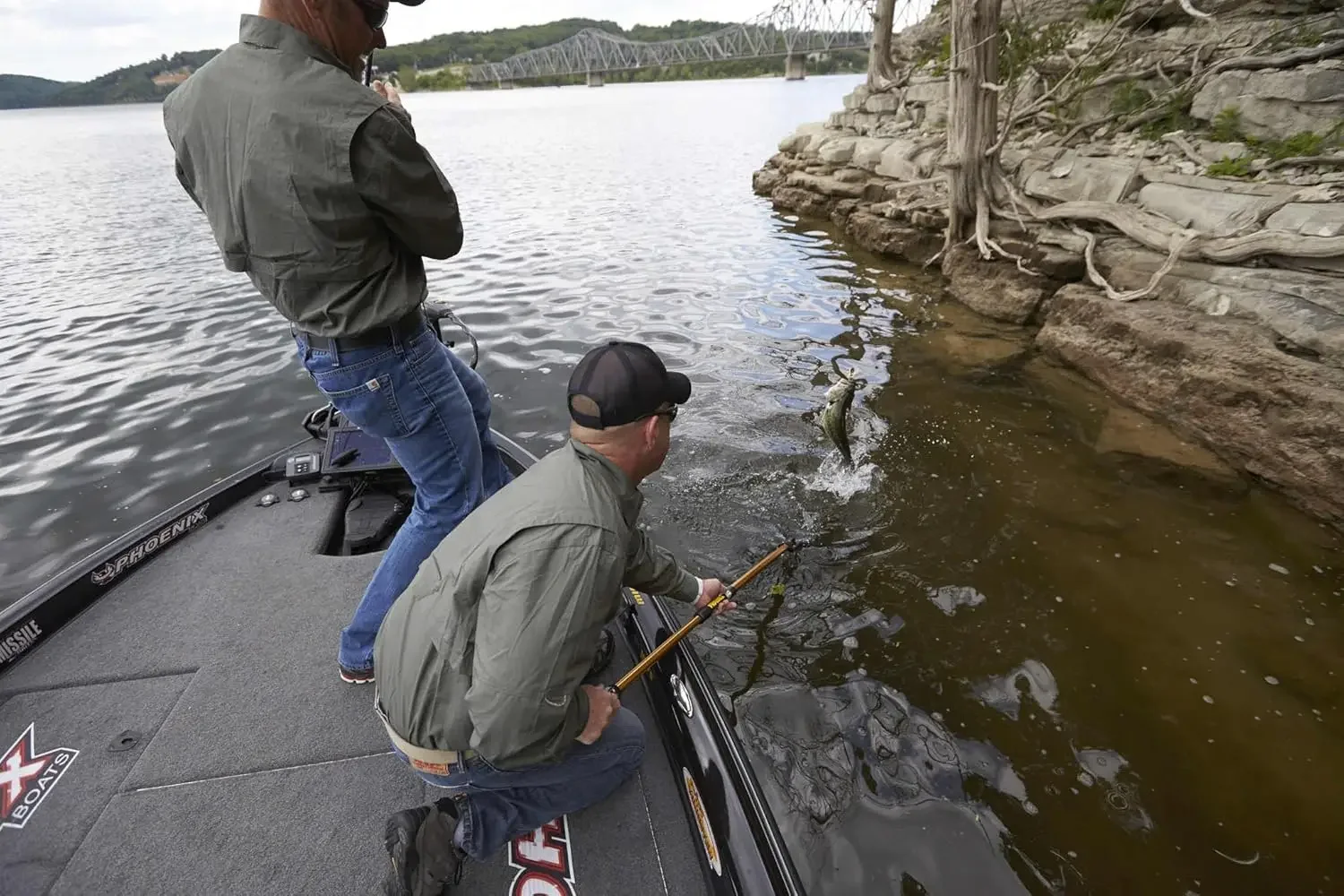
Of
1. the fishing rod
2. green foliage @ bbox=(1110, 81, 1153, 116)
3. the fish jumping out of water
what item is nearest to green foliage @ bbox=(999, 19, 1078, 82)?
green foliage @ bbox=(1110, 81, 1153, 116)

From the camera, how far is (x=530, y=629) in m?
1.72

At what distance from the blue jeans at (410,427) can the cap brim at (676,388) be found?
45.2 inches

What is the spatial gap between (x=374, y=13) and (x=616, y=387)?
1.63 meters

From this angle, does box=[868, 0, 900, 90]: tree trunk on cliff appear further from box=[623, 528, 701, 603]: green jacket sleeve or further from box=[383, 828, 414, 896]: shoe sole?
box=[383, 828, 414, 896]: shoe sole

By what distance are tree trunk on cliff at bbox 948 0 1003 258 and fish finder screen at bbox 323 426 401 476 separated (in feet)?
29.9

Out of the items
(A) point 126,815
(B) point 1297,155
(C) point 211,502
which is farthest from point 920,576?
(B) point 1297,155

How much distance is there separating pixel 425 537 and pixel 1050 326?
26.6 ft

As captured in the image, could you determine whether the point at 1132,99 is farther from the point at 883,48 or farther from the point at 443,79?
the point at 443,79

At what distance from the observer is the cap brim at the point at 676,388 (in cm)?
203

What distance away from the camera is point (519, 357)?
8883 mm

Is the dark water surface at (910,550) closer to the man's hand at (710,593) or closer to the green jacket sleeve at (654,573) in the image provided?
the man's hand at (710,593)

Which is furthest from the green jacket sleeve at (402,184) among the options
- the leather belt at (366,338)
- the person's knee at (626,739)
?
the person's knee at (626,739)

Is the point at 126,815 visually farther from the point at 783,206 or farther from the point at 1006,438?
the point at 783,206

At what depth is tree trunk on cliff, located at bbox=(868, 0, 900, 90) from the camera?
17406 millimetres
